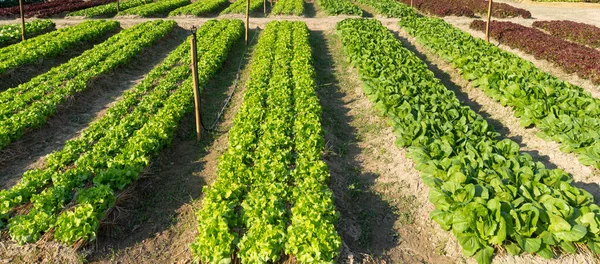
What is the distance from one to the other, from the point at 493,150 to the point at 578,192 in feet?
5.56

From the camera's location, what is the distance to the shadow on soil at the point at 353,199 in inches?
241

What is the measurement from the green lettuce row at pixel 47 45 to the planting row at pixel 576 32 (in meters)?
24.0

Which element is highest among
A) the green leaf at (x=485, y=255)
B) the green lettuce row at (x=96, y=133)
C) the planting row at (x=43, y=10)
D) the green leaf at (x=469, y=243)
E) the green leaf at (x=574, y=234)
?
the planting row at (x=43, y=10)

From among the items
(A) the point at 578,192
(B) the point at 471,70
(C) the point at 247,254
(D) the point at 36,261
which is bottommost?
(D) the point at 36,261

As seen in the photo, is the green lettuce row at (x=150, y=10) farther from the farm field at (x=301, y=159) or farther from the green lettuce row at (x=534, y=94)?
the green lettuce row at (x=534, y=94)

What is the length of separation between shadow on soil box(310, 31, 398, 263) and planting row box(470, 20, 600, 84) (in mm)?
8937

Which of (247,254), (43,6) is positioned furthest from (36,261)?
(43,6)

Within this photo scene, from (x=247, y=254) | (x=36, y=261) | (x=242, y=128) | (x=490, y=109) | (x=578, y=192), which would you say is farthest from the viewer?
(x=490, y=109)

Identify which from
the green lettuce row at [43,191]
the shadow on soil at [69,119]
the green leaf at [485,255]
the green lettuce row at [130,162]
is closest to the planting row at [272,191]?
the green lettuce row at [130,162]

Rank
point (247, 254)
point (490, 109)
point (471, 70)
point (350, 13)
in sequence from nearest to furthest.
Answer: point (247, 254) → point (490, 109) → point (471, 70) → point (350, 13)

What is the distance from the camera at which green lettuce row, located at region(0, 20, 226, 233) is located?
6.46m

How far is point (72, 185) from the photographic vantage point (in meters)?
6.67

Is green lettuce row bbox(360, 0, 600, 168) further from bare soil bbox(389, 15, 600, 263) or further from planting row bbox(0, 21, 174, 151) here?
planting row bbox(0, 21, 174, 151)

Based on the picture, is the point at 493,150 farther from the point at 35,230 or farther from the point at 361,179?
the point at 35,230
